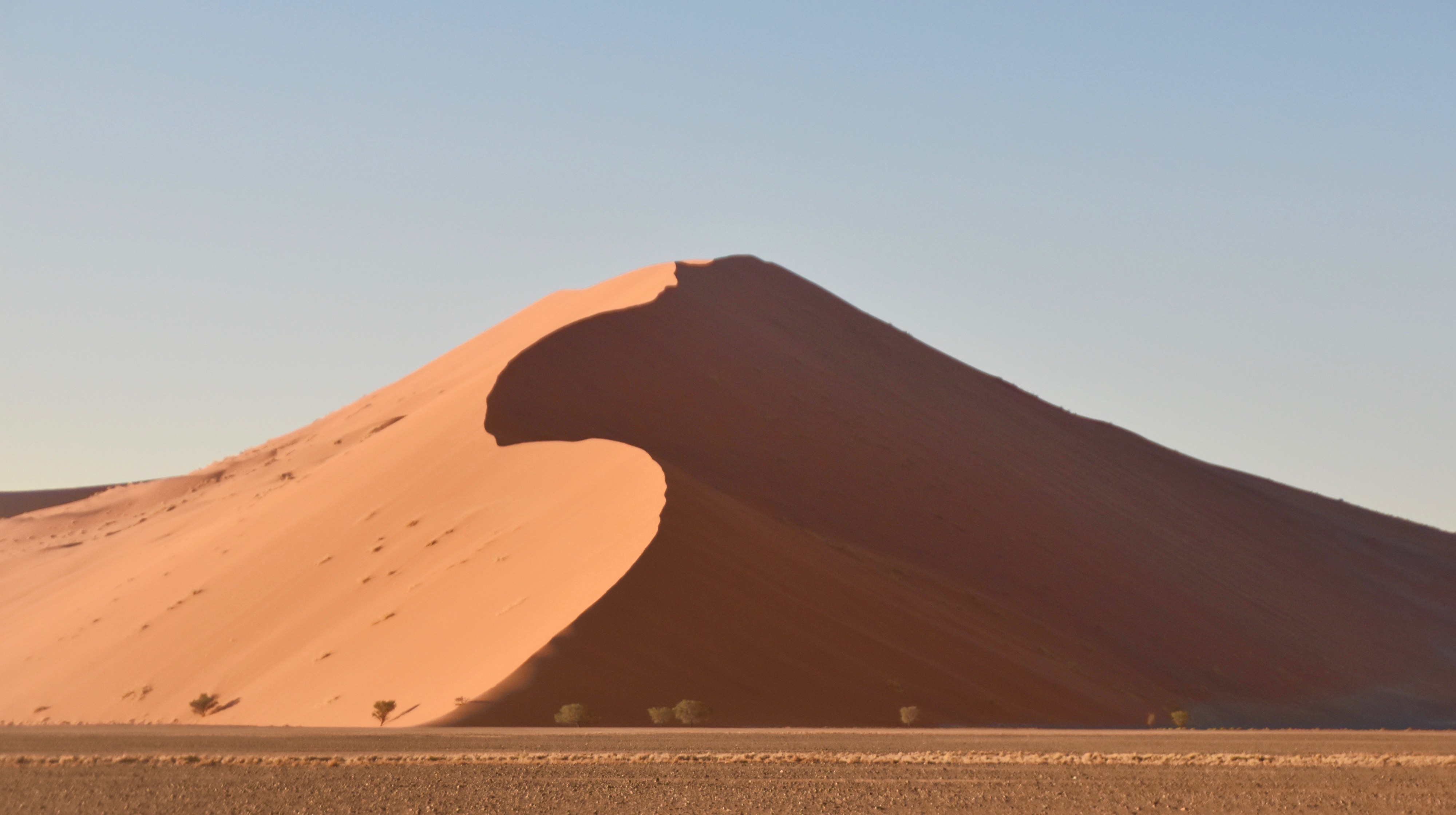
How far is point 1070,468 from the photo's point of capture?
4391 centimetres

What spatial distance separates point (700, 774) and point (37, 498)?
76.6 m

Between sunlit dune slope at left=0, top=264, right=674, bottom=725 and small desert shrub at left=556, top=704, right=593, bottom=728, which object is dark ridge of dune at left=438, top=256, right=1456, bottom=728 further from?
sunlit dune slope at left=0, top=264, right=674, bottom=725

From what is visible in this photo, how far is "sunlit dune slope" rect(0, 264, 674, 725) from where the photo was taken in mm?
21000

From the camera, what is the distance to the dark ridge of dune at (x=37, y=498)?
248ft

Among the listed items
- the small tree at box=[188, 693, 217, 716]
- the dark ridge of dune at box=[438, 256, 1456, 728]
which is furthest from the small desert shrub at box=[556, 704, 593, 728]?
the small tree at box=[188, 693, 217, 716]

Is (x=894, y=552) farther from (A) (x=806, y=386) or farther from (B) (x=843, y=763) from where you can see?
(B) (x=843, y=763)

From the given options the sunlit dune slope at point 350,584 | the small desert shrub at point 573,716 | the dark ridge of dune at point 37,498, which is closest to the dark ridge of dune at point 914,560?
the small desert shrub at point 573,716

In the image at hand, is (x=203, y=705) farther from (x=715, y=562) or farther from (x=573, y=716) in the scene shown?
(x=715, y=562)

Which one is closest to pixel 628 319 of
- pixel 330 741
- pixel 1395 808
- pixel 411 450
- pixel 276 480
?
pixel 411 450

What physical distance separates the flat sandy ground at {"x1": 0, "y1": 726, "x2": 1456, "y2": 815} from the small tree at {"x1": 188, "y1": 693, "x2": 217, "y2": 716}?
4.01 metres

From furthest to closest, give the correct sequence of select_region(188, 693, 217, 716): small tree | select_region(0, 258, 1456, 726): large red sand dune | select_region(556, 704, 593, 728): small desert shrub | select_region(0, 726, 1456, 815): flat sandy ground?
select_region(188, 693, 217, 716): small tree
select_region(0, 258, 1456, 726): large red sand dune
select_region(556, 704, 593, 728): small desert shrub
select_region(0, 726, 1456, 815): flat sandy ground

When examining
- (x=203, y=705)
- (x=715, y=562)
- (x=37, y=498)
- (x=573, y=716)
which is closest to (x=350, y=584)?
(x=203, y=705)

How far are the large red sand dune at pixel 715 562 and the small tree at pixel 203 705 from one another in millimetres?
398

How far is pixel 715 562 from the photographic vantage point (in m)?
22.3
